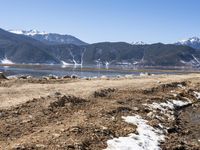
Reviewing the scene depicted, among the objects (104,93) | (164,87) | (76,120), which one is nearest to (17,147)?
(76,120)

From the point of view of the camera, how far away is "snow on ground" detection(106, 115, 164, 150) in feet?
70.6

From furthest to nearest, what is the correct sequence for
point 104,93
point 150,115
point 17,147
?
point 104,93, point 150,115, point 17,147

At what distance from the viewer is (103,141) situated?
21547mm

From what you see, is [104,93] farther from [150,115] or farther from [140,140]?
[140,140]

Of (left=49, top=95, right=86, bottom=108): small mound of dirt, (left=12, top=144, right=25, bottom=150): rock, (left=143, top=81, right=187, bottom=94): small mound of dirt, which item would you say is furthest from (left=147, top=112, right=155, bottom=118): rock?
(left=12, top=144, right=25, bottom=150): rock

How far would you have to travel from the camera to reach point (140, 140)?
923 inches

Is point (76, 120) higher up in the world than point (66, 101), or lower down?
lower down

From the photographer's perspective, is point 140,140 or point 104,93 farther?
point 104,93

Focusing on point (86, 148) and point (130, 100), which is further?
point (130, 100)

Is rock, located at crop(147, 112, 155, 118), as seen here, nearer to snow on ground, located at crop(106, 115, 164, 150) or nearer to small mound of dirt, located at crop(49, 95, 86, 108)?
snow on ground, located at crop(106, 115, 164, 150)

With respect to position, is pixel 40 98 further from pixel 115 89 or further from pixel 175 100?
pixel 175 100

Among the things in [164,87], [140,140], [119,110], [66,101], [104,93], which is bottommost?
[140,140]

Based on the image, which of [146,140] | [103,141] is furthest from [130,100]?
[103,141]

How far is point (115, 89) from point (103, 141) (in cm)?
2050
